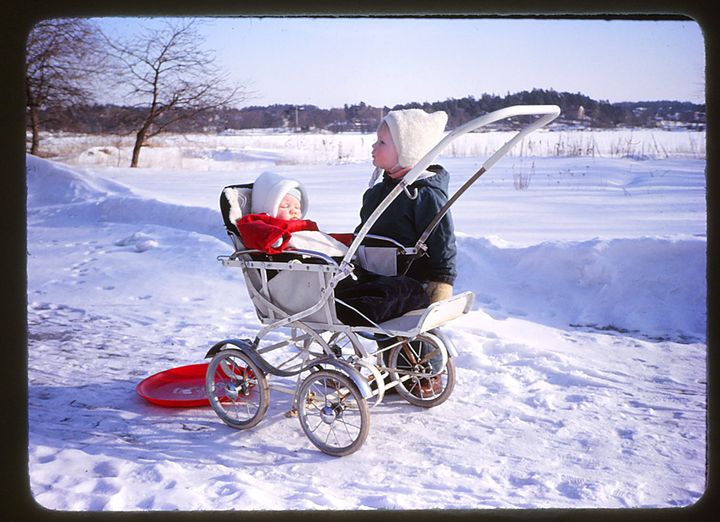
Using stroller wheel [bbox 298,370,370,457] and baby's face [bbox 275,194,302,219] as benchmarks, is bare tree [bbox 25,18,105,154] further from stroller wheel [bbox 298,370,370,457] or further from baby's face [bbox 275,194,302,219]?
stroller wheel [bbox 298,370,370,457]

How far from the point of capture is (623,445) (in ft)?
11.5

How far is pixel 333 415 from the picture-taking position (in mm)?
3424

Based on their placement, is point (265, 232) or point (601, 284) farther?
point (601, 284)

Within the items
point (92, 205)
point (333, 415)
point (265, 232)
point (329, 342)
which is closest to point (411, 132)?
point (265, 232)

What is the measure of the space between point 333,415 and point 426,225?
1.06 metres

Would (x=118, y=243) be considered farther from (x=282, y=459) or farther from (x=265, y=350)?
(x=282, y=459)

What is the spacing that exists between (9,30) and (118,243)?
15.5 ft

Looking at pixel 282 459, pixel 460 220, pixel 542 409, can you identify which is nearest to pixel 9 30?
pixel 282 459

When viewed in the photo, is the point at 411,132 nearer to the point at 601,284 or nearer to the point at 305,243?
the point at 305,243

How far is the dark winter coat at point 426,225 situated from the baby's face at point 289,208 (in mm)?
512

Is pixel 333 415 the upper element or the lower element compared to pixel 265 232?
lower

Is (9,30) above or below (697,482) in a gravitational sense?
above

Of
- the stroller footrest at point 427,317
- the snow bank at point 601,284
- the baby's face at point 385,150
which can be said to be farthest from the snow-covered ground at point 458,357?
the baby's face at point 385,150

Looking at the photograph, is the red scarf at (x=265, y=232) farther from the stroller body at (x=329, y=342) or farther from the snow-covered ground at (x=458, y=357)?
the snow-covered ground at (x=458, y=357)
